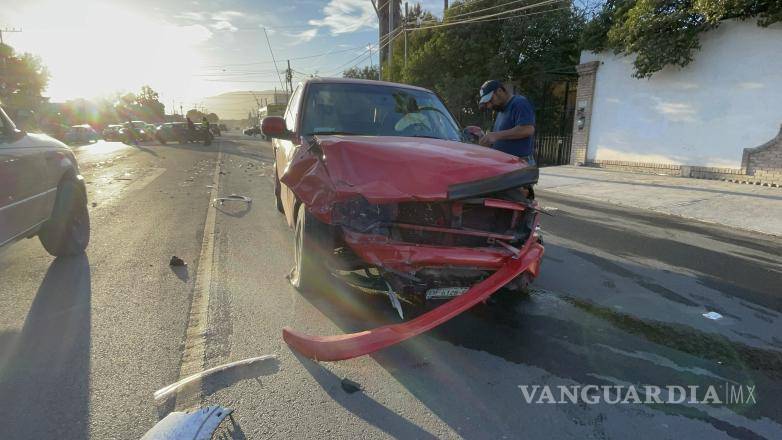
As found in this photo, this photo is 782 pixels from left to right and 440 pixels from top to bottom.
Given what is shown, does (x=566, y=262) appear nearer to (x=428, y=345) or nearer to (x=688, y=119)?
(x=428, y=345)

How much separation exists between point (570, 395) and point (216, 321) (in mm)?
2539

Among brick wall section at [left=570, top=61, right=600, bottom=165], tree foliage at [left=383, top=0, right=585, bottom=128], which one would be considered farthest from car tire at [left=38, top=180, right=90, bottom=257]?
brick wall section at [left=570, top=61, right=600, bottom=165]

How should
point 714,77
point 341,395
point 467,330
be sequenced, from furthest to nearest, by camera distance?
point 714,77, point 467,330, point 341,395

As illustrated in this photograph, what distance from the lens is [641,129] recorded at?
13555mm

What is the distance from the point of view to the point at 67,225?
4703 mm

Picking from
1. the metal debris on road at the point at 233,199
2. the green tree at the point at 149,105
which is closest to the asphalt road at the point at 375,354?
the metal debris on road at the point at 233,199

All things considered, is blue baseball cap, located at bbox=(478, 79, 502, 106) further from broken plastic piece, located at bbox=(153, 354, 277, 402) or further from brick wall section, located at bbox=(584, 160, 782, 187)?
brick wall section, located at bbox=(584, 160, 782, 187)

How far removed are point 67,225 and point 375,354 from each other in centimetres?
394

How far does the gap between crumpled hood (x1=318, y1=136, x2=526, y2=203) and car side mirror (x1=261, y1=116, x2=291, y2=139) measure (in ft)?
4.01

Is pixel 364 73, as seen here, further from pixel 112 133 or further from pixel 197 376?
pixel 197 376

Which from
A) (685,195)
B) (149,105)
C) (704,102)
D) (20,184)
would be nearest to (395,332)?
(20,184)

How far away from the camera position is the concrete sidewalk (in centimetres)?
748

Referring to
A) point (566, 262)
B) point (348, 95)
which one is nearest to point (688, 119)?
point (566, 262)

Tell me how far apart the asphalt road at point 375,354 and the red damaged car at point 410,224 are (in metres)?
0.36
